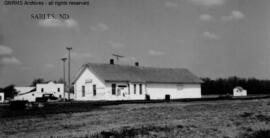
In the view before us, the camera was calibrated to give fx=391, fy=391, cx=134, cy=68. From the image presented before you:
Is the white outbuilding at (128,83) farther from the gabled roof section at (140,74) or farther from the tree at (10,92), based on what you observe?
the tree at (10,92)

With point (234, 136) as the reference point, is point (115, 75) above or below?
above

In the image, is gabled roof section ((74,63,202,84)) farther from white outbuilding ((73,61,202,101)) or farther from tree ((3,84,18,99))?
tree ((3,84,18,99))

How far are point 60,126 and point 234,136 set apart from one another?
6392mm

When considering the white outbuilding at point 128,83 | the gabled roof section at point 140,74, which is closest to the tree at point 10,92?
the white outbuilding at point 128,83

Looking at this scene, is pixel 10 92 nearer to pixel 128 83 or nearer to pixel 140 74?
pixel 140 74

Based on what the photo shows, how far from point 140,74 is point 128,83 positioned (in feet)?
14.7

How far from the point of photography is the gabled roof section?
1916 inches

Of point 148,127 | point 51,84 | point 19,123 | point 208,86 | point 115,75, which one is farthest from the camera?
point 51,84

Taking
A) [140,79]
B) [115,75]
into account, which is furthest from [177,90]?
[115,75]

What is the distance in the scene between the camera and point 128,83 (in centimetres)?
4959

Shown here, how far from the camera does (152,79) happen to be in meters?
53.4

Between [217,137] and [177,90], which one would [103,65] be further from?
[217,137]

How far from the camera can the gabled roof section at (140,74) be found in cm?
4866

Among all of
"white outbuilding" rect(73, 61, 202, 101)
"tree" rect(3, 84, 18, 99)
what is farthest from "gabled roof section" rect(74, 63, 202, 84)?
"tree" rect(3, 84, 18, 99)
